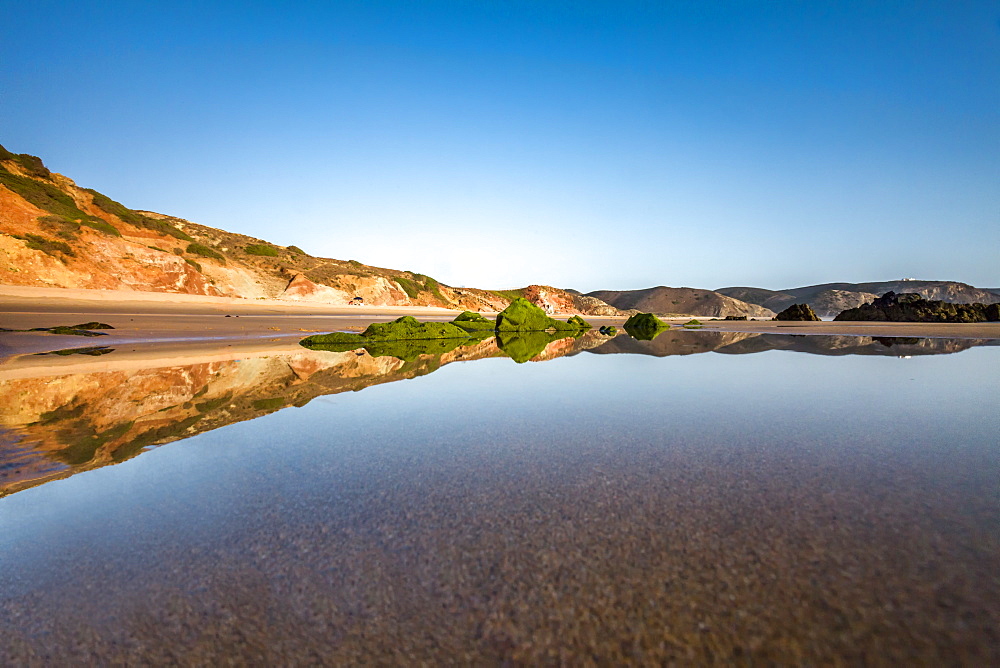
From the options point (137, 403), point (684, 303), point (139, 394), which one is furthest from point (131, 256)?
point (684, 303)

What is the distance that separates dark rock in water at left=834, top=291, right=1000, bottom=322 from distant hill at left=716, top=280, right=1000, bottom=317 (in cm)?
7888

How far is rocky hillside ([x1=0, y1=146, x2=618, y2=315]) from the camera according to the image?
90.1 ft

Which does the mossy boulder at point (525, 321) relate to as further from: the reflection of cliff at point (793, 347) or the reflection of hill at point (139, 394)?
the reflection of hill at point (139, 394)

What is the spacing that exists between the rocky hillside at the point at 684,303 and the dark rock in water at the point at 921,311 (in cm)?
6101

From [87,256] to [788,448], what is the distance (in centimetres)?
3902

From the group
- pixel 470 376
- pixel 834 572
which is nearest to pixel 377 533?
pixel 834 572

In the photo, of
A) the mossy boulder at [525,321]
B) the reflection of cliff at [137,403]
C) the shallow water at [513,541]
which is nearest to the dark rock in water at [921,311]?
the mossy boulder at [525,321]

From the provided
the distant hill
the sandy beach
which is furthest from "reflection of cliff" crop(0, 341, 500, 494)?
the distant hill

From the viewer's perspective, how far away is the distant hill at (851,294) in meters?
105

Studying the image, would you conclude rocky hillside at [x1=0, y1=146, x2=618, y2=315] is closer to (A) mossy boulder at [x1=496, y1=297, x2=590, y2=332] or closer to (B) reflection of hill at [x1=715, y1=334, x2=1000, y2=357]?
(A) mossy boulder at [x1=496, y1=297, x2=590, y2=332]

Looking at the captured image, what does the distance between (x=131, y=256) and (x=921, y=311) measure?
4729 cm

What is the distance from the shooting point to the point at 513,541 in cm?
153

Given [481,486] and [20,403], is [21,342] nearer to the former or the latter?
[20,403]

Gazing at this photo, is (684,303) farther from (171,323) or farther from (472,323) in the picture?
(171,323)
